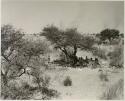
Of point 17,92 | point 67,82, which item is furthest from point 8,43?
point 67,82

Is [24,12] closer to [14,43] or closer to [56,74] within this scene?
[14,43]

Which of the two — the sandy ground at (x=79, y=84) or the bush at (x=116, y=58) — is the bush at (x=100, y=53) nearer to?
the bush at (x=116, y=58)

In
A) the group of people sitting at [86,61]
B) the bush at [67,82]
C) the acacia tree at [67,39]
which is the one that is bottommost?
the bush at [67,82]

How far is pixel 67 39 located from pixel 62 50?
3.8 inches

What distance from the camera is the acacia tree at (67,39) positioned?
176 centimetres

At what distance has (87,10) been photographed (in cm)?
178

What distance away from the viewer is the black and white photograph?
1.74 metres

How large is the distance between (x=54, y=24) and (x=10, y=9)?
0.36 meters

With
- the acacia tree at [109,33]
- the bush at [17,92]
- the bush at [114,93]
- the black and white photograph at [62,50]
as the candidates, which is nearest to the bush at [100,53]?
the black and white photograph at [62,50]

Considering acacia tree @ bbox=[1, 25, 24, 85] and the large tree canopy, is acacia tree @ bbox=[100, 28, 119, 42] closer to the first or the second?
the large tree canopy

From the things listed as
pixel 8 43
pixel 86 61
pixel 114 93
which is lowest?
pixel 114 93

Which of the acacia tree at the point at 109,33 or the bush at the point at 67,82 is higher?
the acacia tree at the point at 109,33

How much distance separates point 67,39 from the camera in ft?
5.81

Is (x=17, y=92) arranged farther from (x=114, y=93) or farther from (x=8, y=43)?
(x=114, y=93)
